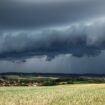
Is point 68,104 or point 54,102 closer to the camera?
point 68,104

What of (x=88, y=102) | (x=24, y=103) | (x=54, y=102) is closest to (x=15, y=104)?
(x=24, y=103)

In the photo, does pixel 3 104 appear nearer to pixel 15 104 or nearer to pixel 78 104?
pixel 15 104

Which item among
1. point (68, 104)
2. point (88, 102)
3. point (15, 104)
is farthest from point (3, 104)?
point (88, 102)

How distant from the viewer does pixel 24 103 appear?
3012 cm

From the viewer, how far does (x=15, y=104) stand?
97.1 ft

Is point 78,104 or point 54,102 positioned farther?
point 54,102

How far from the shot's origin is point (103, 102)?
30422mm

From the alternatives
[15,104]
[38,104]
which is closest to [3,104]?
[15,104]

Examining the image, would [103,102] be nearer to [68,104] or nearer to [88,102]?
[88,102]

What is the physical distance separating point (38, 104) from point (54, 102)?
2.39m

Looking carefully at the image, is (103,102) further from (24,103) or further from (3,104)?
(3,104)

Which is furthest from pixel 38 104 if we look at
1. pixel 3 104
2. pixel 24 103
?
pixel 3 104

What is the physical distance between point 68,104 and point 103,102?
3796mm

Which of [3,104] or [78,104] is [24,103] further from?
[78,104]
